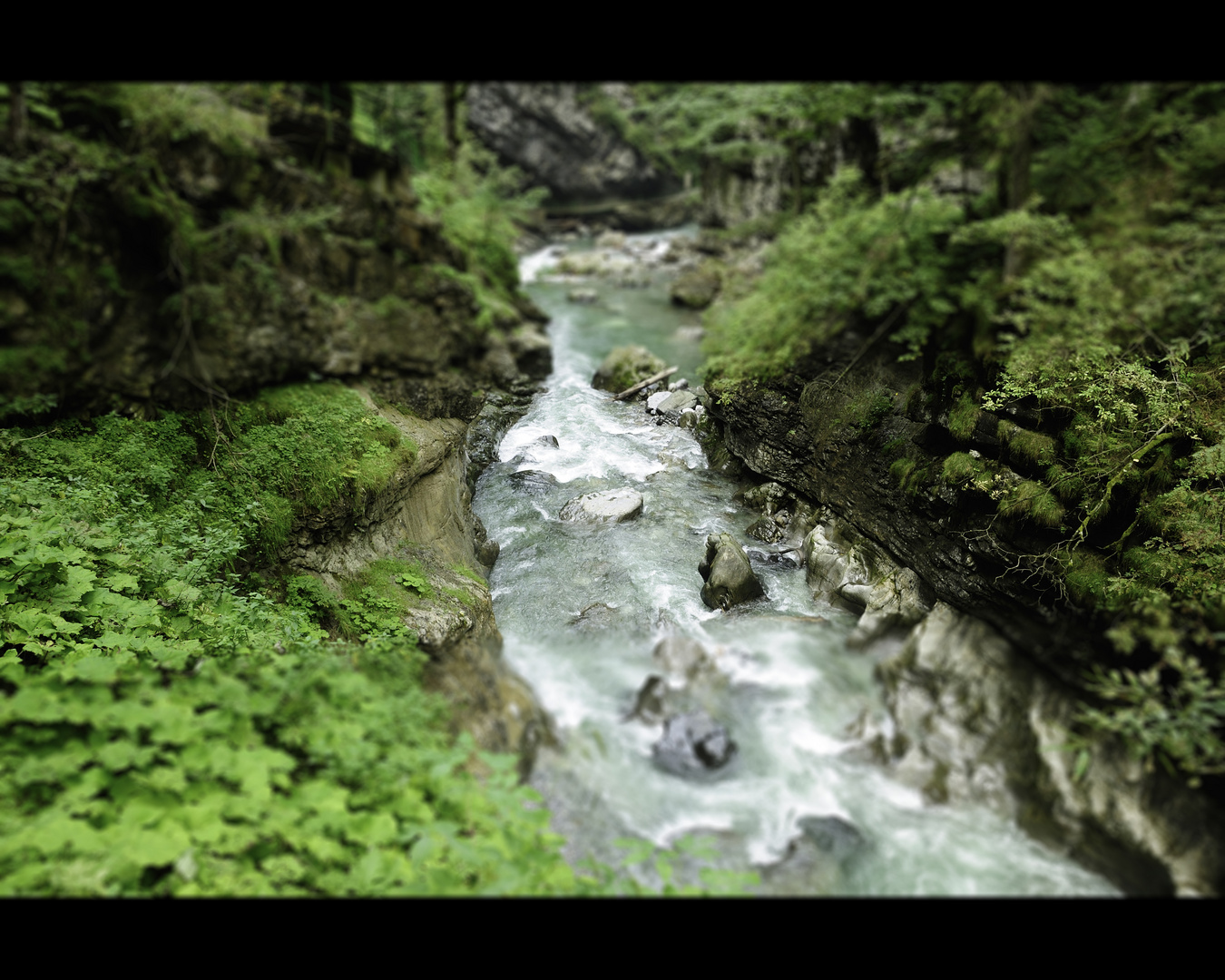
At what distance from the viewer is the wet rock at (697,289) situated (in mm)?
21359

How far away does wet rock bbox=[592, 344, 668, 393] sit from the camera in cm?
1441

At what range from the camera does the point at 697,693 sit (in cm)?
597

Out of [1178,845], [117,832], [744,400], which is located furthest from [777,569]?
[117,832]

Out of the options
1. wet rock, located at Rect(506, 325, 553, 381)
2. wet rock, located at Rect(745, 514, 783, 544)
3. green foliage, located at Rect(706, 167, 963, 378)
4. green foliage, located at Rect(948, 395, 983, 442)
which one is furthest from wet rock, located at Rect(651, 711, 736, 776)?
wet rock, located at Rect(506, 325, 553, 381)

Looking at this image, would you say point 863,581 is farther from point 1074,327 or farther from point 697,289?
point 697,289

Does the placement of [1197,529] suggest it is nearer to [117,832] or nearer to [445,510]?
[117,832]

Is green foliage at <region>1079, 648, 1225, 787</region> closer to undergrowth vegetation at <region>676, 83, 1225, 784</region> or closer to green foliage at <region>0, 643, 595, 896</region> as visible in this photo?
undergrowth vegetation at <region>676, 83, 1225, 784</region>

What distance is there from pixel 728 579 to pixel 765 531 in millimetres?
1872

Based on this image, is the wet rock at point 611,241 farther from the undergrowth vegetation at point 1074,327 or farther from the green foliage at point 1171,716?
the green foliage at point 1171,716

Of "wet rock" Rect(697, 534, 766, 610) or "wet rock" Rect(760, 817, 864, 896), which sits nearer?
"wet rock" Rect(760, 817, 864, 896)

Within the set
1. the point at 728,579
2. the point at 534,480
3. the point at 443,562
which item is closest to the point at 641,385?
the point at 534,480

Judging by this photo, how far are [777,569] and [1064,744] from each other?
13.9 ft

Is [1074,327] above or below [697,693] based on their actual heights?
above

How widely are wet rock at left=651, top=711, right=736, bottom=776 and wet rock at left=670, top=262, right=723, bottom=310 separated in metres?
18.1
